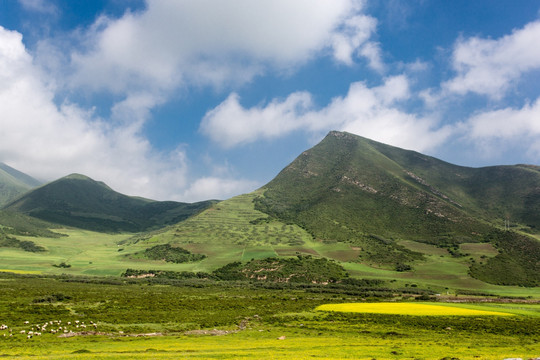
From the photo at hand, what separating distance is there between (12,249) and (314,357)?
717ft

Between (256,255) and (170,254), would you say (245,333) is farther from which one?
(170,254)

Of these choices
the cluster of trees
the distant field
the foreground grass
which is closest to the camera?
the foreground grass

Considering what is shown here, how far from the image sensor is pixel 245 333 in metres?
40.4

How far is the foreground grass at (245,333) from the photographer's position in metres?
28.1

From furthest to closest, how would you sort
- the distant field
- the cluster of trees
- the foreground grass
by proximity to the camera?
the cluster of trees, the distant field, the foreground grass

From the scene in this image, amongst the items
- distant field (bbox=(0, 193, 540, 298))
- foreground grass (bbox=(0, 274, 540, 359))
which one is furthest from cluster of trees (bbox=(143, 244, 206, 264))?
foreground grass (bbox=(0, 274, 540, 359))

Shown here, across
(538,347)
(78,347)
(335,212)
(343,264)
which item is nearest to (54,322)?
(78,347)

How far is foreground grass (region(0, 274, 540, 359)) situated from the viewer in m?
28.1

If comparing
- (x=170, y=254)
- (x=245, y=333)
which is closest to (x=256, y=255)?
(x=170, y=254)

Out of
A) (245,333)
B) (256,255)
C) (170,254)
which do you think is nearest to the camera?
(245,333)

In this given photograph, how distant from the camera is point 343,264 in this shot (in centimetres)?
13500

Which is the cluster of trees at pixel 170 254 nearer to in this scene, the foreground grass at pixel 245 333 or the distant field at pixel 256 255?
the distant field at pixel 256 255

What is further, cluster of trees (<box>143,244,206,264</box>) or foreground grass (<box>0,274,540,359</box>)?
cluster of trees (<box>143,244,206,264</box>)

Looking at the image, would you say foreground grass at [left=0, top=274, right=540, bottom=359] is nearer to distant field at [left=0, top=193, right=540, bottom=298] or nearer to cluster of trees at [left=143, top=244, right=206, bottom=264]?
distant field at [left=0, top=193, right=540, bottom=298]
